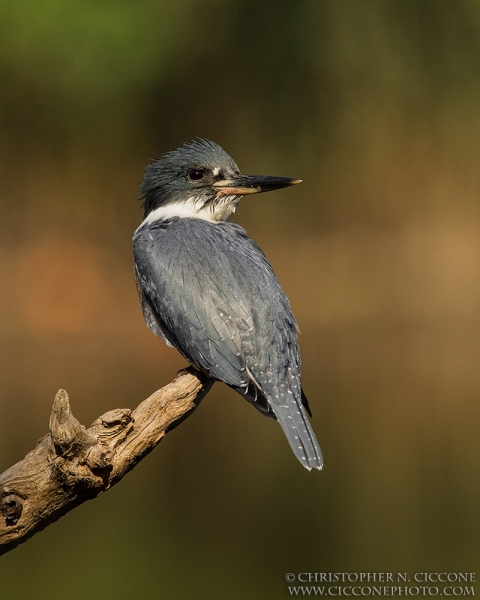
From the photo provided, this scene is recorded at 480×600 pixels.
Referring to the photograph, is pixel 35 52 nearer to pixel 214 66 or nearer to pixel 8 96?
pixel 8 96

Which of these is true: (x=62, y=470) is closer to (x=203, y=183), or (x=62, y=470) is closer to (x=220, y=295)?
(x=220, y=295)

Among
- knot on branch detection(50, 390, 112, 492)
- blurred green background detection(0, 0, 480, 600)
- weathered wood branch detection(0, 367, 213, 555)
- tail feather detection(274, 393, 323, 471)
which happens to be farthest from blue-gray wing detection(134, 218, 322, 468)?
blurred green background detection(0, 0, 480, 600)

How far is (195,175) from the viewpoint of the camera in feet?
13.4

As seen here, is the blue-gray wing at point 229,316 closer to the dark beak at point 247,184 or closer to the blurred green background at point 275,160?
the dark beak at point 247,184

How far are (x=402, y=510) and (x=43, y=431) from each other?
2375mm

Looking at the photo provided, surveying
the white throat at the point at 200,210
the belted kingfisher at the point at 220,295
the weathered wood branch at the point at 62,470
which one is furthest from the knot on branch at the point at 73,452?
the white throat at the point at 200,210

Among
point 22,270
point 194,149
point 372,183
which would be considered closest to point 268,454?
point 194,149

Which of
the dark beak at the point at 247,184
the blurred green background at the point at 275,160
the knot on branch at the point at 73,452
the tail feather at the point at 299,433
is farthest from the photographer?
the blurred green background at the point at 275,160

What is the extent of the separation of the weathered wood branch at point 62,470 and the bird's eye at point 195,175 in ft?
4.60

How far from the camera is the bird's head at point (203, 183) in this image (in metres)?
4.04

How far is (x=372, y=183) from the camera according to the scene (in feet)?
36.7

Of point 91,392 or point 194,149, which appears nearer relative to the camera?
point 194,149

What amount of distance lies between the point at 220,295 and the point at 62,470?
99 cm

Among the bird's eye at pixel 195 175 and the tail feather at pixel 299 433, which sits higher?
the bird's eye at pixel 195 175
